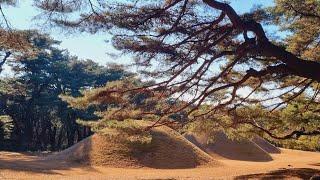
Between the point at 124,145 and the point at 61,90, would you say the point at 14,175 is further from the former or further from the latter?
the point at 61,90

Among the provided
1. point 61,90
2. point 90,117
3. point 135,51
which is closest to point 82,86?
point 61,90

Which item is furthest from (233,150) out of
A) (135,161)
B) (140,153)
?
(135,161)

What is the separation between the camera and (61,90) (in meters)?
38.0

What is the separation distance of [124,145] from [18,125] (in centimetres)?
1882

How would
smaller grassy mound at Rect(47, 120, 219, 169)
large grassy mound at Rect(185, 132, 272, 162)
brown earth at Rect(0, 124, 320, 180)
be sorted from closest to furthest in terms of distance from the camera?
brown earth at Rect(0, 124, 320, 180) → smaller grassy mound at Rect(47, 120, 219, 169) → large grassy mound at Rect(185, 132, 272, 162)

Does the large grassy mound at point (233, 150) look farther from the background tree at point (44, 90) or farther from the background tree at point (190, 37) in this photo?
the background tree at point (190, 37)

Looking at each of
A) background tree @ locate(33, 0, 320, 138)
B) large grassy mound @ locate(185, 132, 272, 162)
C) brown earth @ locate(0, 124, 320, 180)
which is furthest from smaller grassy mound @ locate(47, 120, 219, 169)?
background tree @ locate(33, 0, 320, 138)

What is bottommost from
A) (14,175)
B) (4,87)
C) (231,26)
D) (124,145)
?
(14,175)

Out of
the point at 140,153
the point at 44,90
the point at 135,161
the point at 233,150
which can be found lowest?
the point at 135,161

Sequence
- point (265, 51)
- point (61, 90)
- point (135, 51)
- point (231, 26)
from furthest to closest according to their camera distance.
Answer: point (61, 90) < point (135, 51) < point (231, 26) < point (265, 51)

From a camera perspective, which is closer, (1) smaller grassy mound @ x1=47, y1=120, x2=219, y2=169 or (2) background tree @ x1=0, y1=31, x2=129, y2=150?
(1) smaller grassy mound @ x1=47, y1=120, x2=219, y2=169

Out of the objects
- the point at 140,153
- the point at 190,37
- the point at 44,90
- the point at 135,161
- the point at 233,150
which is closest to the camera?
the point at 190,37

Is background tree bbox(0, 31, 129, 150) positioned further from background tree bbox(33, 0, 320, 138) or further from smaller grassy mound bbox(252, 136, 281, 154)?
background tree bbox(33, 0, 320, 138)

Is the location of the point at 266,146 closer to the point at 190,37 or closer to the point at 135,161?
the point at 135,161
